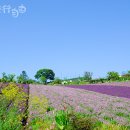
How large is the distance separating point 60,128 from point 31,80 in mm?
43820

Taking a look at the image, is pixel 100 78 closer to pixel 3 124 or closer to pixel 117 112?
pixel 117 112

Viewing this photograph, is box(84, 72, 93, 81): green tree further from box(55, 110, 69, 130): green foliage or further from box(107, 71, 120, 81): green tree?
box(55, 110, 69, 130): green foliage

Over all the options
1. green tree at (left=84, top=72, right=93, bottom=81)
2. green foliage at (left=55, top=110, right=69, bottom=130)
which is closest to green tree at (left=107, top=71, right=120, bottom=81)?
green tree at (left=84, top=72, right=93, bottom=81)

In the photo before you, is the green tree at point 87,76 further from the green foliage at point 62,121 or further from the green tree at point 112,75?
the green foliage at point 62,121

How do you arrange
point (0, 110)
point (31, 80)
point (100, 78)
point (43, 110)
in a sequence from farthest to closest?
point (100, 78), point (31, 80), point (43, 110), point (0, 110)

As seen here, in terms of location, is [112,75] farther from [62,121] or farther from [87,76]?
[62,121]

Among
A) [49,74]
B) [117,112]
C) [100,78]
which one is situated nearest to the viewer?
Answer: [117,112]

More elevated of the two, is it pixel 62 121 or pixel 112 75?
pixel 112 75

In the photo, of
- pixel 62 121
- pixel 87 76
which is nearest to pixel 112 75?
pixel 87 76

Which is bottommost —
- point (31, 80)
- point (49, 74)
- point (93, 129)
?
point (93, 129)

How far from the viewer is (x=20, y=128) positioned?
1077 centimetres

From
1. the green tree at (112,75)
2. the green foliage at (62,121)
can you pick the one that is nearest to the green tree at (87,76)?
the green tree at (112,75)

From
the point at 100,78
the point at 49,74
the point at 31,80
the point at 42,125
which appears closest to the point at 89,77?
the point at 100,78

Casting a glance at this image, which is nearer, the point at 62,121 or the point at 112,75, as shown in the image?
the point at 62,121
